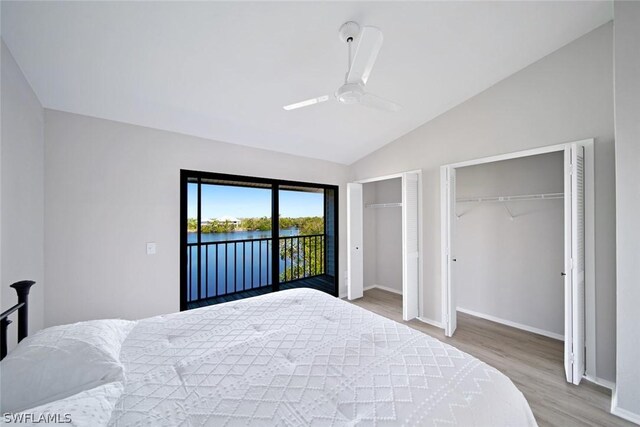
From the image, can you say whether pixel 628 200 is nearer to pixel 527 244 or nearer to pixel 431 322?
pixel 527 244

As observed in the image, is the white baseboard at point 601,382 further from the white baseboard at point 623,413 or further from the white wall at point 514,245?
the white wall at point 514,245

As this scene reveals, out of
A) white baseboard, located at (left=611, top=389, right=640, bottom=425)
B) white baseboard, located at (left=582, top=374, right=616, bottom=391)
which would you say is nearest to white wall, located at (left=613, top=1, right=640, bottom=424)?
white baseboard, located at (left=611, top=389, right=640, bottom=425)

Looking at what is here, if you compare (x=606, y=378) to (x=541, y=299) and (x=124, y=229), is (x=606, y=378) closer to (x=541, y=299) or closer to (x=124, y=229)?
(x=541, y=299)

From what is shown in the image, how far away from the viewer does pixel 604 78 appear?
2166 mm

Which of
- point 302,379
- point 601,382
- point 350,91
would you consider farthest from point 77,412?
point 601,382

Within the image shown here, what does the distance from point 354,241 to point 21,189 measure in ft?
12.2

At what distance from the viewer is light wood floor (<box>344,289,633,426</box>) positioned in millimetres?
1837

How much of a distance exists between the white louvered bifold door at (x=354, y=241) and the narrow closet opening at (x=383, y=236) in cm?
45

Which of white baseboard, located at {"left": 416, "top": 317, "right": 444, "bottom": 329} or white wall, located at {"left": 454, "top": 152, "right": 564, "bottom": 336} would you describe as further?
white baseboard, located at {"left": 416, "top": 317, "right": 444, "bottom": 329}

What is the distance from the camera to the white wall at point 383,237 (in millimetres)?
4660

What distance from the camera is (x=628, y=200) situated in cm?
180

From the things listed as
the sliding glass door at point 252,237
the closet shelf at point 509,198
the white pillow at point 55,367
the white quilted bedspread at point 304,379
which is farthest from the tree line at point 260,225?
the closet shelf at point 509,198

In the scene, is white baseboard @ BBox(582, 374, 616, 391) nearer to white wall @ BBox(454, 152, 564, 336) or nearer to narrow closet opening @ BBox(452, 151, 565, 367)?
narrow closet opening @ BBox(452, 151, 565, 367)

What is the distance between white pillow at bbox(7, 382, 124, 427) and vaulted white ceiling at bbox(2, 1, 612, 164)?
207cm
